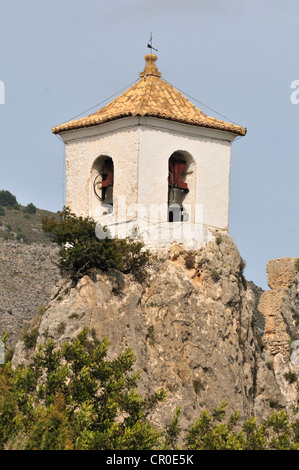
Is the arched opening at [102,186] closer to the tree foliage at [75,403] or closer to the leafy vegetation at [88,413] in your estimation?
the tree foliage at [75,403]

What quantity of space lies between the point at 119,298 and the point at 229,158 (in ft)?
18.2

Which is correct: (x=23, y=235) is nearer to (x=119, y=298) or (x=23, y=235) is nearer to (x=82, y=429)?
(x=119, y=298)

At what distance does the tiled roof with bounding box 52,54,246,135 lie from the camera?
107 ft

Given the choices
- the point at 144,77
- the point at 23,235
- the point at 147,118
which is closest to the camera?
the point at 147,118

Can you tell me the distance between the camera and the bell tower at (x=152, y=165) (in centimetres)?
3216

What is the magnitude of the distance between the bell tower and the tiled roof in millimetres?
28

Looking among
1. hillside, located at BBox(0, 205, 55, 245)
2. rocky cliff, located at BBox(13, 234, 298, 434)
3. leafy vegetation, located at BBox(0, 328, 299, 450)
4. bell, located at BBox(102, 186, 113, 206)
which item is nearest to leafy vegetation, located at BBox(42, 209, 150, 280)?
rocky cliff, located at BBox(13, 234, 298, 434)

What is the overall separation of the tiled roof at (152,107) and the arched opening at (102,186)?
1146mm

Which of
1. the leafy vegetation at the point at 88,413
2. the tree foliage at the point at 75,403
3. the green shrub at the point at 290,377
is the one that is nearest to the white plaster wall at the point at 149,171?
the tree foliage at the point at 75,403

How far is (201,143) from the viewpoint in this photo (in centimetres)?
3341

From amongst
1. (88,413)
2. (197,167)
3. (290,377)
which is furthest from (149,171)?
(290,377)

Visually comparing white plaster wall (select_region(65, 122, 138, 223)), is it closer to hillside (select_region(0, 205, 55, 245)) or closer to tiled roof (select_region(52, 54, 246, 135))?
tiled roof (select_region(52, 54, 246, 135))
